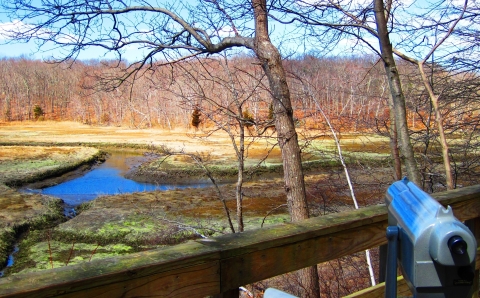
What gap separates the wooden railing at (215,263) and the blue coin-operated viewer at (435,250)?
29.3 inches

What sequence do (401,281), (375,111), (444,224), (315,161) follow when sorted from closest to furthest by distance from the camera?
1. (444,224)
2. (401,281)
3. (375,111)
4. (315,161)

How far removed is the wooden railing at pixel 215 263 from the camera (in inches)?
50.5

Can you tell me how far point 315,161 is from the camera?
24.4 metres

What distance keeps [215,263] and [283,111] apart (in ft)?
14.8

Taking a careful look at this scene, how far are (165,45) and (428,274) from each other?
6482 mm

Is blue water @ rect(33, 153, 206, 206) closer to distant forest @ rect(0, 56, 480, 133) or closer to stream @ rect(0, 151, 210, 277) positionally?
stream @ rect(0, 151, 210, 277)

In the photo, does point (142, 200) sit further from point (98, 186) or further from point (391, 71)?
point (391, 71)

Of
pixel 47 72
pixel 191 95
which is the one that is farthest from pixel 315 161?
pixel 47 72

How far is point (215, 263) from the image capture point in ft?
5.10

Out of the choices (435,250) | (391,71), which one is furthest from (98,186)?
(435,250)

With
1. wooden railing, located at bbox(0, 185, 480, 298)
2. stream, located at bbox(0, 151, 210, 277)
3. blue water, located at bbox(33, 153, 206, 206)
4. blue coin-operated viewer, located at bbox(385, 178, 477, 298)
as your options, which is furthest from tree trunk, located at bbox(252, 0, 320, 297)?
blue water, located at bbox(33, 153, 206, 206)

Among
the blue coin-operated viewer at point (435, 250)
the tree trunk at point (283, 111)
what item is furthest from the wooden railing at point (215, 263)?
the tree trunk at point (283, 111)

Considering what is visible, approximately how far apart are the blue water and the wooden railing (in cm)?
1548

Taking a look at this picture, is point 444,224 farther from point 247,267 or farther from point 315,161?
point 315,161
